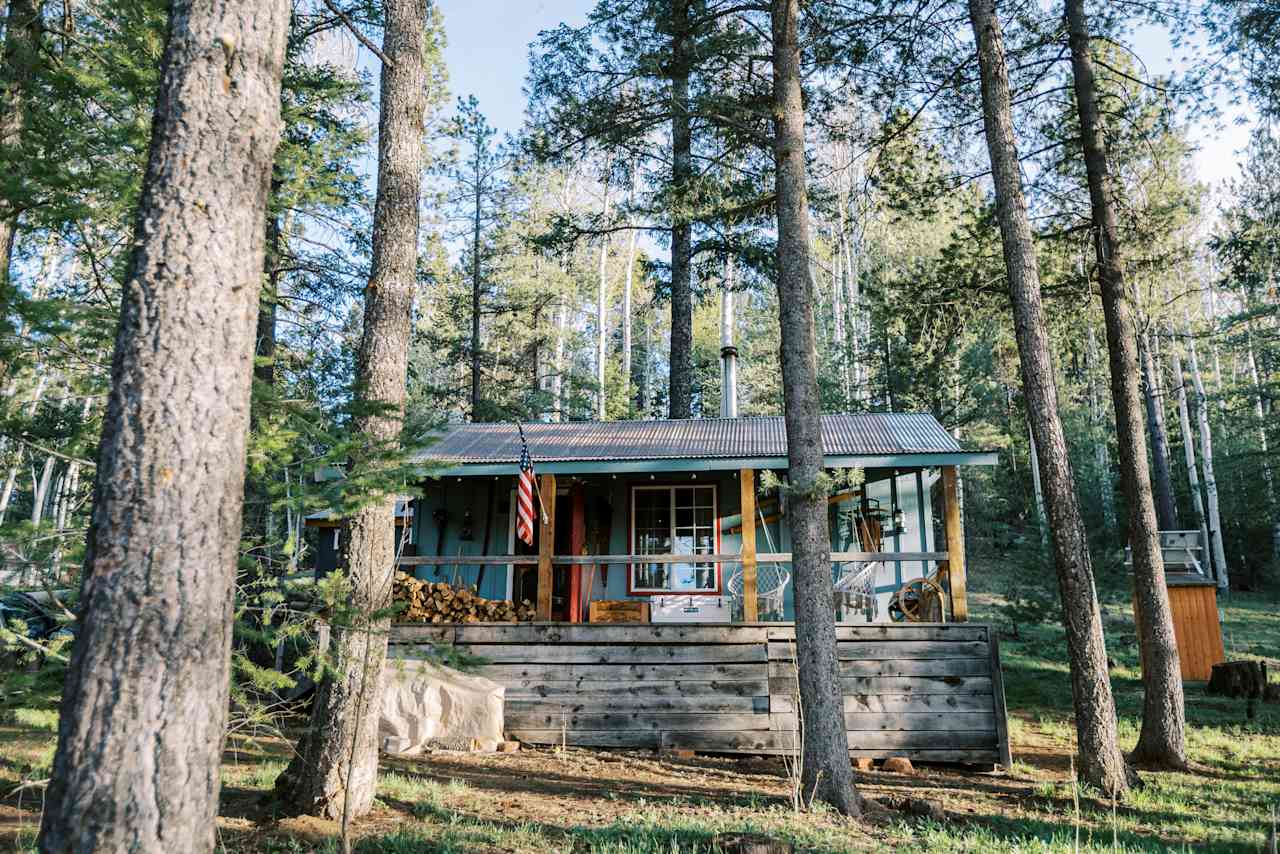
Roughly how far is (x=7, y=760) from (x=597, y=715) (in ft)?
17.6

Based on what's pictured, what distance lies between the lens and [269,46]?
9.95ft

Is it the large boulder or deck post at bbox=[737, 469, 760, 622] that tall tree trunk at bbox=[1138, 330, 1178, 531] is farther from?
the large boulder

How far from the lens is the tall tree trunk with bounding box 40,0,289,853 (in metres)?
2.33

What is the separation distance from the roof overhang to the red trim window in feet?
6.96

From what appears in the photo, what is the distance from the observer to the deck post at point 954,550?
8492 millimetres

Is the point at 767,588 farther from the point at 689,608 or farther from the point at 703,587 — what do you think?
the point at 689,608

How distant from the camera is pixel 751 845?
13.9 ft

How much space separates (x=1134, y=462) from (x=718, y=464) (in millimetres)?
4320

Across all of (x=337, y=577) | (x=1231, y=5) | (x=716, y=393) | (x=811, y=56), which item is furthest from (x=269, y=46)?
(x=716, y=393)

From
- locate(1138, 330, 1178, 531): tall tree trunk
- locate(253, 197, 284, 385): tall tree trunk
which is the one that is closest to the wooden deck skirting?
locate(253, 197, 284, 385): tall tree trunk

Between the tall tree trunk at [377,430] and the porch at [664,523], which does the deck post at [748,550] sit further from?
the tall tree trunk at [377,430]

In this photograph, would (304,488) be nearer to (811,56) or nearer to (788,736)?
(788,736)

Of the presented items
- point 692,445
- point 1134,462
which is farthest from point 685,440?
point 1134,462

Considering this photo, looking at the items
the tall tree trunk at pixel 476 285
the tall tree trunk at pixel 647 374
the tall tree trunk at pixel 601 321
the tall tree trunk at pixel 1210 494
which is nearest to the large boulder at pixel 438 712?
the tall tree trunk at pixel 476 285
